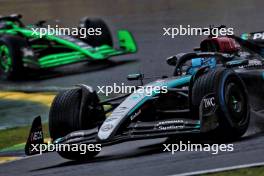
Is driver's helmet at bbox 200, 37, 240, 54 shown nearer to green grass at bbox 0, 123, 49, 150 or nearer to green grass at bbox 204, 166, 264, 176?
green grass at bbox 0, 123, 49, 150

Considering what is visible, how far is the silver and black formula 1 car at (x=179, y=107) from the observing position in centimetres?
806

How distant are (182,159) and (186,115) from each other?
1075 millimetres

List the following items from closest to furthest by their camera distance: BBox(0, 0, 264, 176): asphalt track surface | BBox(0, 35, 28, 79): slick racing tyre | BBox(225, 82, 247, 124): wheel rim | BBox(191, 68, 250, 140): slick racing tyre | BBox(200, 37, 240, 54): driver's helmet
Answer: BBox(0, 0, 264, 176): asphalt track surface, BBox(191, 68, 250, 140): slick racing tyre, BBox(225, 82, 247, 124): wheel rim, BBox(200, 37, 240, 54): driver's helmet, BBox(0, 35, 28, 79): slick racing tyre

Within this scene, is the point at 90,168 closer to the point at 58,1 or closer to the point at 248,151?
the point at 248,151

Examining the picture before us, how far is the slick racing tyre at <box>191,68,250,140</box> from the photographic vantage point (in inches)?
317

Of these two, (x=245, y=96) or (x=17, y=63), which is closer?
(x=245, y=96)

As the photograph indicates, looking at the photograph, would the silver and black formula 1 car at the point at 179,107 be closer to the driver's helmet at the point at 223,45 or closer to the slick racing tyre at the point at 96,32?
the driver's helmet at the point at 223,45

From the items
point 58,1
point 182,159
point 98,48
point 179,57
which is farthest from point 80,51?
point 58,1

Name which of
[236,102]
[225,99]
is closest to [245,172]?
[225,99]

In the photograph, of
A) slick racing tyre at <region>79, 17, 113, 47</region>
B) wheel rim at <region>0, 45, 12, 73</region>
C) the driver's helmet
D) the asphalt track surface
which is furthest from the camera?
slick racing tyre at <region>79, 17, 113, 47</region>

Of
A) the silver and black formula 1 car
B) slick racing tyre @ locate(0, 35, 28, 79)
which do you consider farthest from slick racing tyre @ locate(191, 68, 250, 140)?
slick racing tyre @ locate(0, 35, 28, 79)

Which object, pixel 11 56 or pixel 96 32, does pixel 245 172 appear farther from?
pixel 96 32

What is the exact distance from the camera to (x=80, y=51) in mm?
16047

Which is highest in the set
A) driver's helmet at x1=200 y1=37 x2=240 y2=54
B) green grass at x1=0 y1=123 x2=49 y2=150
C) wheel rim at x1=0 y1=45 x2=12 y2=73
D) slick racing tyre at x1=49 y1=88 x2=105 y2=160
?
driver's helmet at x1=200 y1=37 x2=240 y2=54
